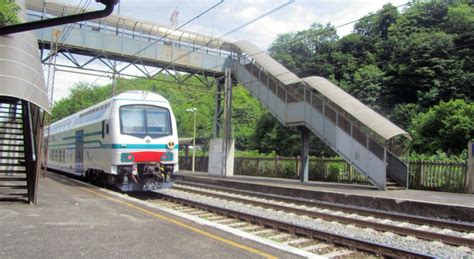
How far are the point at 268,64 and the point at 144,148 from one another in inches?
481

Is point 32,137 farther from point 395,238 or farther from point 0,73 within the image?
point 395,238

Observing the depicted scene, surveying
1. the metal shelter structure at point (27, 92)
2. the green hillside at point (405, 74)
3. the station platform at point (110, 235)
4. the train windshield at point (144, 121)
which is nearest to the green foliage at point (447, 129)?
the green hillside at point (405, 74)

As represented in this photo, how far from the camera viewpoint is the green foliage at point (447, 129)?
3325cm

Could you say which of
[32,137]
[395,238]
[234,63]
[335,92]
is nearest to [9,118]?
[32,137]

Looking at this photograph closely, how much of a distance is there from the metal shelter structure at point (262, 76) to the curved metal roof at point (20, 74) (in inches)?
493

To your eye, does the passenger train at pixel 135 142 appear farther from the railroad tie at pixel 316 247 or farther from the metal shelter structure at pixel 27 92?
the railroad tie at pixel 316 247

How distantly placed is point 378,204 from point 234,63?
16838mm

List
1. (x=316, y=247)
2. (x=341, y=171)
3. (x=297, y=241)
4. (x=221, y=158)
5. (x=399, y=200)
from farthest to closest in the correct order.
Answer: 1. (x=221, y=158)
2. (x=341, y=171)
3. (x=399, y=200)
4. (x=297, y=241)
5. (x=316, y=247)

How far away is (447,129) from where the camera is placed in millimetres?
34219

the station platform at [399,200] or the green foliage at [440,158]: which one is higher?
the green foliage at [440,158]

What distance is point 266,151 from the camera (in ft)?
171

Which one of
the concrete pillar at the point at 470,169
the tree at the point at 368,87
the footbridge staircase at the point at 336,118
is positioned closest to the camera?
the concrete pillar at the point at 470,169

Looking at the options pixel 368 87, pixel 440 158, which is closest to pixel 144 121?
pixel 440 158

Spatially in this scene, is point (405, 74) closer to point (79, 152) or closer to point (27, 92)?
point (79, 152)
